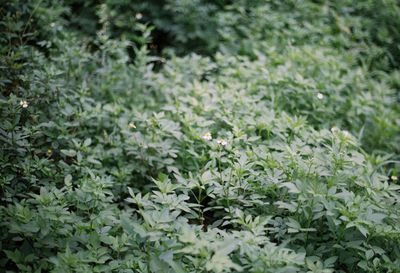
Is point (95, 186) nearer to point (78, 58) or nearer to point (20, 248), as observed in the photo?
point (20, 248)

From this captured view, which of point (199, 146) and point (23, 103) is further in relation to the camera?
point (199, 146)

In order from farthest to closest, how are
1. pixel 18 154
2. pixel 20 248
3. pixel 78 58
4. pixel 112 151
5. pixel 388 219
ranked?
pixel 78 58, pixel 112 151, pixel 18 154, pixel 388 219, pixel 20 248

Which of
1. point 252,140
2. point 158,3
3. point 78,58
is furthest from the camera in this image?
point 158,3

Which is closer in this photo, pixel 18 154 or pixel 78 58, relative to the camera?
pixel 18 154

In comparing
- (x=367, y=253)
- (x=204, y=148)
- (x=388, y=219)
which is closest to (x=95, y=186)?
(x=204, y=148)

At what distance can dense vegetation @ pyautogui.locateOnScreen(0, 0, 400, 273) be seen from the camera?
1.95 metres

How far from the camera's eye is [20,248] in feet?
6.39

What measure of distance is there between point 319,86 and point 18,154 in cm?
242

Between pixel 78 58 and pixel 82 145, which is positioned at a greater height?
pixel 78 58

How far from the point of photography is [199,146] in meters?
2.78

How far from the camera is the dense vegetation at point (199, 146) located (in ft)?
6.39

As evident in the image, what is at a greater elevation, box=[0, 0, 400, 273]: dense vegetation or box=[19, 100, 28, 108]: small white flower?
box=[19, 100, 28, 108]: small white flower

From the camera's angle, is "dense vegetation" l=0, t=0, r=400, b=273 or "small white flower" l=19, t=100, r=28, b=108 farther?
"small white flower" l=19, t=100, r=28, b=108

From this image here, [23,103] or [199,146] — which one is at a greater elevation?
[23,103]
